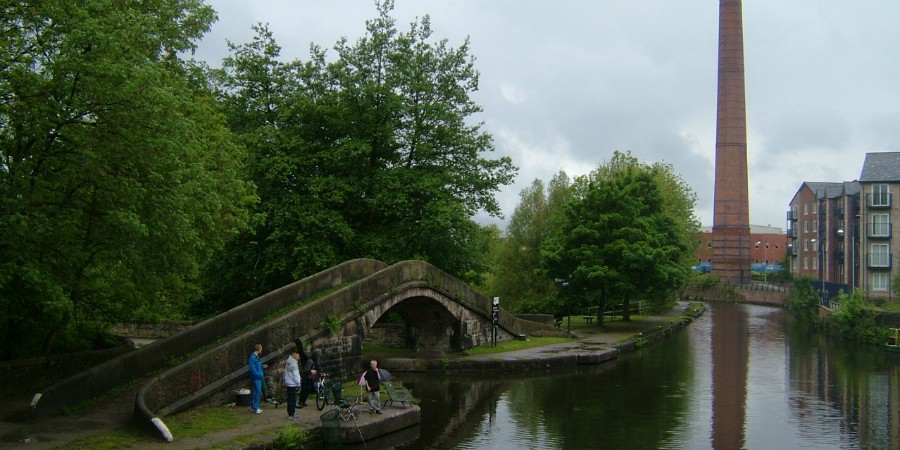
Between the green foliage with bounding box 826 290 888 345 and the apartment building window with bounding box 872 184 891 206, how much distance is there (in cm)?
1628

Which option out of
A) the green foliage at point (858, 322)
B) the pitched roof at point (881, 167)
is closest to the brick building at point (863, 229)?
the pitched roof at point (881, 167)

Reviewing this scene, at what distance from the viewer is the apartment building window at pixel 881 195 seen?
185ft

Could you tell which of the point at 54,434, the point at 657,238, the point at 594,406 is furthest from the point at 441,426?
the point at 657,238

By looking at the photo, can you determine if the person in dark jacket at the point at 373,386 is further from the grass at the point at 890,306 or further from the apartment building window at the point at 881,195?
the apartment building window at the point at 881,195

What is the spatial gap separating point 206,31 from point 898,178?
161 ft

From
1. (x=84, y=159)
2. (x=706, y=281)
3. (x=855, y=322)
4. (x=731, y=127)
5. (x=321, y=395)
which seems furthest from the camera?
(x=706, y=281)

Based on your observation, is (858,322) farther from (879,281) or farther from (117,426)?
(117,426)

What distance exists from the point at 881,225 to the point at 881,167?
13.3ft

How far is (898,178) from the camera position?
183ft

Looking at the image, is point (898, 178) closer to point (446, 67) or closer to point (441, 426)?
point (446, 67)

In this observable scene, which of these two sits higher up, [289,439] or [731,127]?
[731,127]

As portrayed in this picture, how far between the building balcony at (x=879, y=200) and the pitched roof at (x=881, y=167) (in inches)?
44.5

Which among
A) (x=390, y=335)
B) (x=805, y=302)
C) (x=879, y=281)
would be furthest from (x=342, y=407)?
(x=879, y=281)

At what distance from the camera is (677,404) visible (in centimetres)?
2256
